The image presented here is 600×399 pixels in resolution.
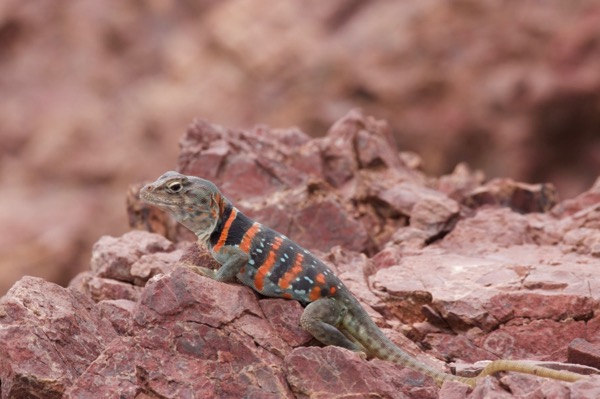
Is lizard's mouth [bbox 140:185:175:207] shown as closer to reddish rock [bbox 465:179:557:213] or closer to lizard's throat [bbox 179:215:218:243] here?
lizard's throat [bbox 179:215:218:243]

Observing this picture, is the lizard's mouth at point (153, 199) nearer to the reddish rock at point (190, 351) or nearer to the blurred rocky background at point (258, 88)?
the reddish rock at point (190, 351)

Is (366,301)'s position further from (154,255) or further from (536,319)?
(154,255)

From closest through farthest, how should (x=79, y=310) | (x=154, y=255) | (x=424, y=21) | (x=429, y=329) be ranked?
1. (x=79, y=310)
2. (x=429, y=329)
3. (x=154, y=255)
4. (x=424, y=21)

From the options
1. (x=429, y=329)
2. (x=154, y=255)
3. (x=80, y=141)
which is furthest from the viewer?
(x=80, y=141)

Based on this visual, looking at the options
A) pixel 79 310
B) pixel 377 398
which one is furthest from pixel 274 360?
pixel 79 310

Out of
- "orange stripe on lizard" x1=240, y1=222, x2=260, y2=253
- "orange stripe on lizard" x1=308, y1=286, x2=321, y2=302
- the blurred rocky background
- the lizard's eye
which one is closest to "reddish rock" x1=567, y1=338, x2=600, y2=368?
"orange stripe on lizard" x1=308, y1=286, x2=321, y2=302

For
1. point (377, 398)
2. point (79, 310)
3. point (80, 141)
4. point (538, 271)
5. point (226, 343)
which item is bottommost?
point (377, 398)

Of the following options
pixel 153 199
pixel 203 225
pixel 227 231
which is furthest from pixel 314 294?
pixel 153 199

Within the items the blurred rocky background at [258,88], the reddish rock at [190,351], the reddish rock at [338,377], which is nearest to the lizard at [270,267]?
the reddish rock at [190,351]
